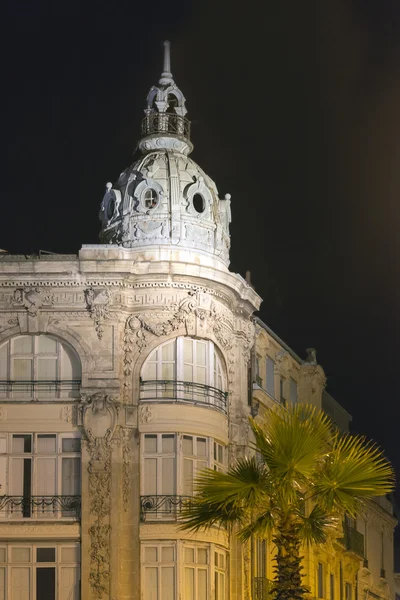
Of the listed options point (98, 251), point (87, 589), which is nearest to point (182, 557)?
point (87, 589)

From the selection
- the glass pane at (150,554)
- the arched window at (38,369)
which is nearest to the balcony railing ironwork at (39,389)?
the arched window at (38,369)

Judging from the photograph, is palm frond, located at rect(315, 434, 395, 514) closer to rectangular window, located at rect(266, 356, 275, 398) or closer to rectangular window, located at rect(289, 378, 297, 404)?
rectangular window, located at rect(266, 356, 275, 398)

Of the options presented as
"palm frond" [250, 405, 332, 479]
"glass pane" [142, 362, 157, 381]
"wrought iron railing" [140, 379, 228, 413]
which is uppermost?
"glass pane" [142, 362, 157, 381]

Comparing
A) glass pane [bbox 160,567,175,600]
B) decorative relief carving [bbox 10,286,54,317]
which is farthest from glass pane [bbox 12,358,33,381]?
glass pane [bbox 160,567,175,600]

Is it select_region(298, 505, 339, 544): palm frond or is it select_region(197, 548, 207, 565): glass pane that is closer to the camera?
select_region(298, 505, 339, 544): palm frond

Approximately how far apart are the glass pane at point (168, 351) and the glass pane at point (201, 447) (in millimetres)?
3072

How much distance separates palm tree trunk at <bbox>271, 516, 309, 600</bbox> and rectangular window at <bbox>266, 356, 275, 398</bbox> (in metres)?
24.4

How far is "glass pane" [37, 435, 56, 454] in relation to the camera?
55.9 m

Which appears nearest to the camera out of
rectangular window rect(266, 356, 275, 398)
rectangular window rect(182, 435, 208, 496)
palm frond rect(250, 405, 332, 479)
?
palm frond rect(250, 405, 332, 479)

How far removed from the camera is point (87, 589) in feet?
178

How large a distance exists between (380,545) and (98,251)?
34.5 meters

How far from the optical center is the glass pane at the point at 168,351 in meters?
A: 57.0

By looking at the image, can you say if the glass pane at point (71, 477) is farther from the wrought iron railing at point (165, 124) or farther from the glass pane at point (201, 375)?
the wrought iron railing at point (165, 124)

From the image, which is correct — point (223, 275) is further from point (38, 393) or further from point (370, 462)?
point (370, 462)
